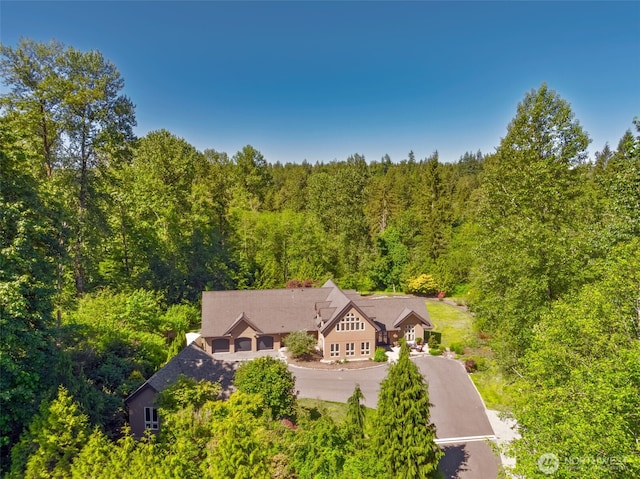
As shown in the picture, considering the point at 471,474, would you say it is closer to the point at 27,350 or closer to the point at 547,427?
the point at 547,427

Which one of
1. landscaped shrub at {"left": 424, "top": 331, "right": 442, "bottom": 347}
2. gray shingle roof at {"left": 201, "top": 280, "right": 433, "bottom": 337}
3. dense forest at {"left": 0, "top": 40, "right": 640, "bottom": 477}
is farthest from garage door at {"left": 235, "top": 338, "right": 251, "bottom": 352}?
landscaped shrub at {"left": 424, "top": 331, "right": 442, "bottom": 347}

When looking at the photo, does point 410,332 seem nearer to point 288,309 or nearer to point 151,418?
point 288,309

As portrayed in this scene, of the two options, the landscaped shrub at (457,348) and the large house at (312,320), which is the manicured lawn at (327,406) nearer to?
the large house at (312,320)

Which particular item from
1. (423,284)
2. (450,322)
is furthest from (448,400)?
(423,284)

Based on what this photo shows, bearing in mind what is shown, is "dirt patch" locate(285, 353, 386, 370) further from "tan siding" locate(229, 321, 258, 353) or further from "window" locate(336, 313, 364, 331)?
"tan siding" locate(229, 321, 258, 353)

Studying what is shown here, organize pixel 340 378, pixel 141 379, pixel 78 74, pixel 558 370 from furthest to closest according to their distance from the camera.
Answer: pixel 340 378, pixel 78 74, pixel 141 379, pixel 558 370

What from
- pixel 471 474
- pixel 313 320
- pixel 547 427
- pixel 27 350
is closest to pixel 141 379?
pixel 27 350
